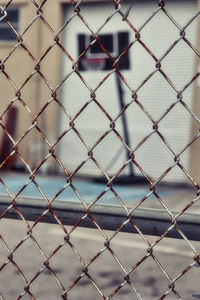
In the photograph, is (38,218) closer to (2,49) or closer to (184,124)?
(184,124)

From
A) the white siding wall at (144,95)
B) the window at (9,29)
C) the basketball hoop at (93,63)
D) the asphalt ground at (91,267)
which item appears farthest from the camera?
the window at (9,29)

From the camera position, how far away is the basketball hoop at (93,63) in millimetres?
9399

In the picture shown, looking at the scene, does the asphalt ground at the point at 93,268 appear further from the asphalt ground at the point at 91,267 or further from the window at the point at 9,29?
the window at the point at 9,29

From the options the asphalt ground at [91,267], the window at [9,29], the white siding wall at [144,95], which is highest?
the window at [9,29]

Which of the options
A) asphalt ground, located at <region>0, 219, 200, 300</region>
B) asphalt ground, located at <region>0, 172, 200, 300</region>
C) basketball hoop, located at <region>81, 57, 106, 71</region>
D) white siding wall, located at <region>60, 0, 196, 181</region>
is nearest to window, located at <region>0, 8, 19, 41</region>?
white siding wall, located at <region>60, 0, 196, 181</region>

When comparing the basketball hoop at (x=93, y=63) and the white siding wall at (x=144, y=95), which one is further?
the white siding wall at (x=144, y=95)

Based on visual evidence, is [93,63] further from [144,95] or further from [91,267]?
[91,267]

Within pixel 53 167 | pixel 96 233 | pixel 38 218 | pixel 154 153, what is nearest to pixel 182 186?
pixel 154 153

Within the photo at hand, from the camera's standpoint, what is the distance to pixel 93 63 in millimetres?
10039

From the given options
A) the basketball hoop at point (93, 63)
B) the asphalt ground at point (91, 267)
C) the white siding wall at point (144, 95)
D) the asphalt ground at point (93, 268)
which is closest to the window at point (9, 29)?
the white siding wall at point (144, 95)

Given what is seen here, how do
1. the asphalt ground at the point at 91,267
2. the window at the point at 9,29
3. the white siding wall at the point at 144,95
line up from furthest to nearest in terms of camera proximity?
the window at the point at 9,29 < the white siding wall at the point at 144,95 < the asphalt ground at the point at 91,267

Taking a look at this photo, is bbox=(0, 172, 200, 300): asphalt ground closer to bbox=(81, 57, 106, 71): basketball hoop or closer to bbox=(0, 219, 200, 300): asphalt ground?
bbox=(0, 219, 200, 300): asphalt ground

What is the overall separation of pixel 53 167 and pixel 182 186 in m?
2.72

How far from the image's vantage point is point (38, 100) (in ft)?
38.3
